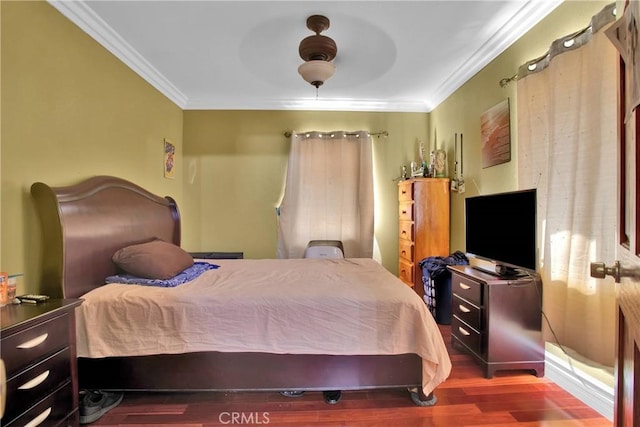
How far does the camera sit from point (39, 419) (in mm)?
1303

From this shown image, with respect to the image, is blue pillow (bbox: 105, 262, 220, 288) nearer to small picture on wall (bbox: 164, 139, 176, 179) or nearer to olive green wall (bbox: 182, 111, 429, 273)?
small picture on wall (bbox: 164, 139, 176, 179)

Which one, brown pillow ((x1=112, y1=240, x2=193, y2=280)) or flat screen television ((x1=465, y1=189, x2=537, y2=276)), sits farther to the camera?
brown pillow ((x1=112, y1=240, x2=193, y2=280))

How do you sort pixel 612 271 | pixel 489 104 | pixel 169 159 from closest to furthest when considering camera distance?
pixel 612 271 → pixel 489 104 → pixel 169 159

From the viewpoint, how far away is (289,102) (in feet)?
13.0

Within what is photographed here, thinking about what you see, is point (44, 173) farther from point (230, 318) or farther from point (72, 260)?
point (230, 318)

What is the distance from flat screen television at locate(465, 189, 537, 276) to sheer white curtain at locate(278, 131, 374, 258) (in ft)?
5.12

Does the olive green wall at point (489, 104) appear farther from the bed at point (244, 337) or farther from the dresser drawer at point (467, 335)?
the bed at point (244, 337)

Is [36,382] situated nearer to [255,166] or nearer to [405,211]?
[255,166]

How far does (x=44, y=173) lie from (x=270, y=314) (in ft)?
5.52

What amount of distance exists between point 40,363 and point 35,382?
0.08m

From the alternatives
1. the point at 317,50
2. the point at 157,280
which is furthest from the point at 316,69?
the point at 157,280

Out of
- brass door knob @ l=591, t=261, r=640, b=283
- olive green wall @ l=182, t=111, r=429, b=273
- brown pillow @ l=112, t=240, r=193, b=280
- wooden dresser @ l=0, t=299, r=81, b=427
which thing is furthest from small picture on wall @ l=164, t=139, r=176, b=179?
brass door knob @ l=591, t=261, r=640, b=283

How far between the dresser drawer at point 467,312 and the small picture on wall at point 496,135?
4.01 ft

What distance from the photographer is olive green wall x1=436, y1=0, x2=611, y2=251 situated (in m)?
1.94
